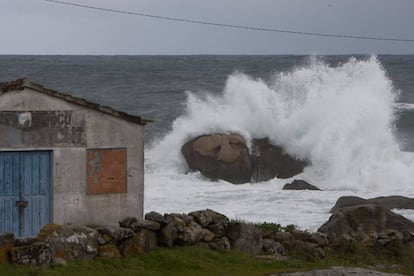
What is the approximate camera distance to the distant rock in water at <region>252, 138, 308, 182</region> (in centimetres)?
3206

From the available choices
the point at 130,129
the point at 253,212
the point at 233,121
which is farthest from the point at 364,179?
the point at 130,129

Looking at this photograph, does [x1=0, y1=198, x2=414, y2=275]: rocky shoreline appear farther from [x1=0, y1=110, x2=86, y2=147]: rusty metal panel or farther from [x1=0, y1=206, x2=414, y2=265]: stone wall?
[x1=0, y1=110, x2=86, y2=147]: rusty metal panel

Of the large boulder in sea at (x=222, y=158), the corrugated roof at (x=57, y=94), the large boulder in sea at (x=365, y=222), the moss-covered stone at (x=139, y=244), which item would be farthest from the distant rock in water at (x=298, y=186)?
the moss-covered stone at (x=139, y=244)

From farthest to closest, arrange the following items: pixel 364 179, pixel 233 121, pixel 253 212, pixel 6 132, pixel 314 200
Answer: pixel 233 121, pixel 364 179, pixel 314 200, pixel 253 212, pixel 6 132

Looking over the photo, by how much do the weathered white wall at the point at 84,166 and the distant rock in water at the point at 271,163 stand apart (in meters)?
15.8

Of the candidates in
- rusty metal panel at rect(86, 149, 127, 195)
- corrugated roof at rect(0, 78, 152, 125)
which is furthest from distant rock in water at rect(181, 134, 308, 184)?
corrugated roof at rect(0, 78, 152, 125)

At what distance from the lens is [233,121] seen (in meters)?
37.3

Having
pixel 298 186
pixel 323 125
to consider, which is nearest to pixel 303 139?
pixel 323 125

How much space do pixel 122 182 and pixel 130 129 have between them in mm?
866

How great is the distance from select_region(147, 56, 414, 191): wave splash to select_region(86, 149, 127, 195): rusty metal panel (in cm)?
1645

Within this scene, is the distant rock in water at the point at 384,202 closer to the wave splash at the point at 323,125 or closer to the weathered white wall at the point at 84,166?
the wave splash at the point at 323,125

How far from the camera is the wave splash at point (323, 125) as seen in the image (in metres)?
33.4

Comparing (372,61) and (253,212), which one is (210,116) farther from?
(253,212)

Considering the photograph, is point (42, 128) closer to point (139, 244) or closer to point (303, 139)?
point (139, 244)
